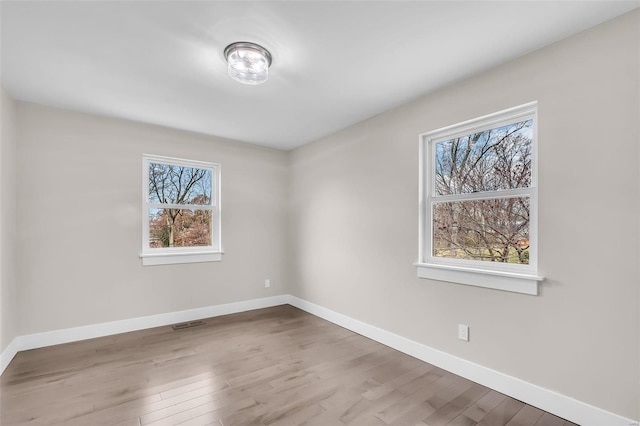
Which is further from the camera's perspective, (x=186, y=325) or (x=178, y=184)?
(x=178, y=184)

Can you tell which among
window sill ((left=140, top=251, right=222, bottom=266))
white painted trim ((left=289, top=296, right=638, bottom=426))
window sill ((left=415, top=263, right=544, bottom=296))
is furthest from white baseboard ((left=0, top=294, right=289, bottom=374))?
window sill ((left=415, top=263, right=544, bottom=296))

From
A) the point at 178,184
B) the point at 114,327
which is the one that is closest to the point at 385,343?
the point at 114,327

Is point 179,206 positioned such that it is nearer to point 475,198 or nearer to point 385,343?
point 385,343

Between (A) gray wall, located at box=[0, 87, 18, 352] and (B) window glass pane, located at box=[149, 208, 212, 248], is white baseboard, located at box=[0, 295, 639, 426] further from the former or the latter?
(B) window glass pane, located at box=[149, 208, 212, 248]

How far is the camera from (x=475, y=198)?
2.54m

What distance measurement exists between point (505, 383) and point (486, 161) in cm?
173

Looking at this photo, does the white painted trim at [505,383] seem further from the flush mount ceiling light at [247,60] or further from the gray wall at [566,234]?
the flush mount ceiling light at [247,60]

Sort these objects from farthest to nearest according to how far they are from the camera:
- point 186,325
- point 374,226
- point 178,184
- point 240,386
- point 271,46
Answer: point 178,184 < point 186,325 < point 374,226 < point 240,386 < point 271,46

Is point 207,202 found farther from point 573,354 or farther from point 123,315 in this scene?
point 573,354

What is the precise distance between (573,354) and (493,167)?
1.41 m

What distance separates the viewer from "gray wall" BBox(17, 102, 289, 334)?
3045mm

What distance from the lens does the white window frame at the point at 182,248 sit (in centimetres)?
367

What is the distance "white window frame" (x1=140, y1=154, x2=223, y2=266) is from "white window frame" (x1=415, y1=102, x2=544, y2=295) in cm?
278

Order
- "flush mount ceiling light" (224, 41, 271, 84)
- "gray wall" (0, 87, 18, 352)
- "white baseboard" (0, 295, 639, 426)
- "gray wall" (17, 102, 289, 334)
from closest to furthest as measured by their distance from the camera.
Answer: "white baseboard" (0, 295, 639, 426)
"flush mount ceiling light" (224, 41, 271, 84)
"gray wall" (0, 87, 18, 352)
"gray wall" (17, 102, 289, 334)
